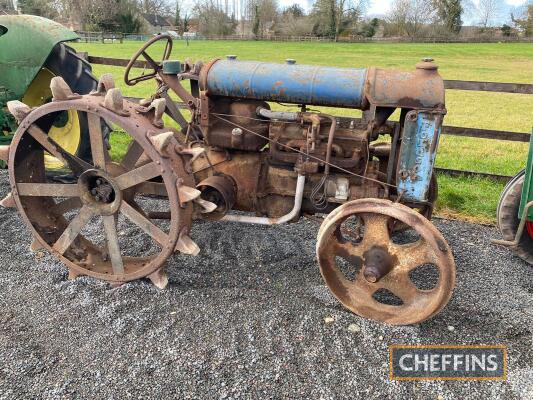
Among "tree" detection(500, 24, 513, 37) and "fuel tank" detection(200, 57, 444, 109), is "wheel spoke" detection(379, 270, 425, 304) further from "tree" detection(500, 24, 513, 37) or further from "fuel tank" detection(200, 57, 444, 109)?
"tree" detection(500, 24, 513, 37)

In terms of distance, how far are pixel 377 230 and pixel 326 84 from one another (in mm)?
944

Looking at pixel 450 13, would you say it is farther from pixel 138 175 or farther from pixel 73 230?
pixel 73 230

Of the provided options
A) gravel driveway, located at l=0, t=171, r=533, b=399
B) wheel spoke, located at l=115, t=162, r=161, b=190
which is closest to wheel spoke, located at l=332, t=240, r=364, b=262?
gravel driveway, located at l=0, t=171, r=533, b=399

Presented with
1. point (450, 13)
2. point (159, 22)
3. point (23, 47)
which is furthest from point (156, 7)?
point (23, 47)

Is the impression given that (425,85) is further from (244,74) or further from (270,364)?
(270,364)

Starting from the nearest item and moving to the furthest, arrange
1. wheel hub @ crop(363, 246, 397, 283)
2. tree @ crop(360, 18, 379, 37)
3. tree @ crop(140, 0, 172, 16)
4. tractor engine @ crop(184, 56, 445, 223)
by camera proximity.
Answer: wheel hub @ crop(363, 246, 397, 283)
tractor engine @ crop(184, 56, 445, 223)
tree @ crop(360, 18, 379, 37)
tree @ crop(140, 0, 172, 16)

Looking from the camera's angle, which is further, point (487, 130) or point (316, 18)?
point (316, 18)

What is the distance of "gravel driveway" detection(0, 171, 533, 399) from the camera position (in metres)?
2.40

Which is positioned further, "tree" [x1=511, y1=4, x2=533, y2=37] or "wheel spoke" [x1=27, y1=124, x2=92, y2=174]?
"tree" [x1=511, y1=4, x2=533, y2=37]

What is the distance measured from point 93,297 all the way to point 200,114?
4.50 feet

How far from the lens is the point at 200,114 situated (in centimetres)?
329

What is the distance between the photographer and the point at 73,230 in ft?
10.1

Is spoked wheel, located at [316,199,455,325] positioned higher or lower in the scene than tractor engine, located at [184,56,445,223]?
lower

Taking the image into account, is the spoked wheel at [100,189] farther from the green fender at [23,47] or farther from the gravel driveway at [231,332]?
the green fender at [23,47]
